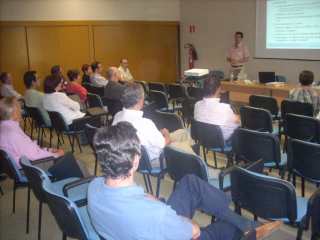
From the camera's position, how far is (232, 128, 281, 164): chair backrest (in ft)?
10.4

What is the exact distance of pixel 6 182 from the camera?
14.6 ft

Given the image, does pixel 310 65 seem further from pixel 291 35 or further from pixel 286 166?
pixel 286 166

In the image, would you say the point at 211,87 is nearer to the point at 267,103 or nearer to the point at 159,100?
the point at 267,103

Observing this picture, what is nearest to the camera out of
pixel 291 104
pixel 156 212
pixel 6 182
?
pixel 156 212

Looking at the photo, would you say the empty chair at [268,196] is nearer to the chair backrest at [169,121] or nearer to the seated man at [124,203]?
the seated man at [124,203]

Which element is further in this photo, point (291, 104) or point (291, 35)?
point (291, 35)

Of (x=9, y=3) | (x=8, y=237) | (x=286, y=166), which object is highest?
(x=9, y=3)

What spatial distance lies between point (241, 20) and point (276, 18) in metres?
1.21

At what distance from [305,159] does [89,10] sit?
25.1 feet

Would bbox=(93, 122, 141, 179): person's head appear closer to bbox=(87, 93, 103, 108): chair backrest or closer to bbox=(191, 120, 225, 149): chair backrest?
bbox=(191, 120, 225, 149): chair backrest

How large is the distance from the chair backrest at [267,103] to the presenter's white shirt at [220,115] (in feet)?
4.62

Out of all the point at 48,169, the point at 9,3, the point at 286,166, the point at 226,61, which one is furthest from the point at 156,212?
the point at 226,61

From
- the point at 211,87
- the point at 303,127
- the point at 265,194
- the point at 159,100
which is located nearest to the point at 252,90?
the point at 159,100

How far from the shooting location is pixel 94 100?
6145 millimetres
